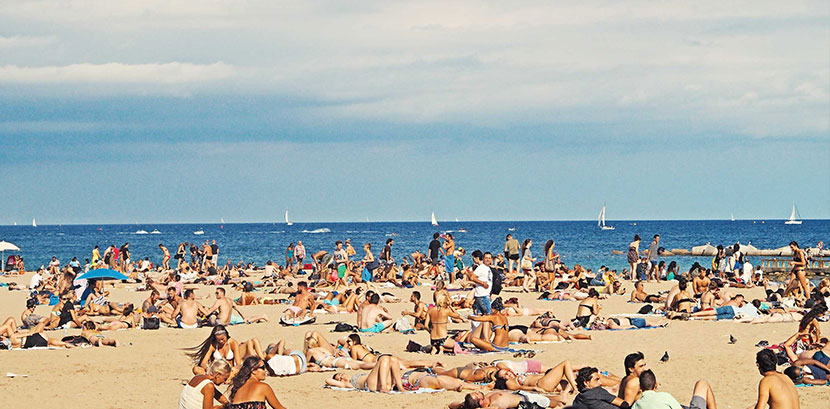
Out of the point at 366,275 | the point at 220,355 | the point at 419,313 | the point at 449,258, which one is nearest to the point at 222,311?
the point at 419,313

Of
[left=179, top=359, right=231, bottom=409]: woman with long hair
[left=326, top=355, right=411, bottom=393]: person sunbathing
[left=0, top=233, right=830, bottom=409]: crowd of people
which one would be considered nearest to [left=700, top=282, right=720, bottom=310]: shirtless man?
[left=0, top=233, right=830, bottom=409]: crowd of people

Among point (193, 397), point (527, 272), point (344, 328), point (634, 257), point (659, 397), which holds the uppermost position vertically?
point (634, 257)

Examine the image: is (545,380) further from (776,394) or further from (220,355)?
(220,355)

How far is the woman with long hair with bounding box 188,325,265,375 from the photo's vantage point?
11.1m

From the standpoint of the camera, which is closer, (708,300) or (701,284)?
(708,300)

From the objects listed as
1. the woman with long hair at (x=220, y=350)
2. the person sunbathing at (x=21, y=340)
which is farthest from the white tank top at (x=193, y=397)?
the person sunbathing at (x=21, y=340)

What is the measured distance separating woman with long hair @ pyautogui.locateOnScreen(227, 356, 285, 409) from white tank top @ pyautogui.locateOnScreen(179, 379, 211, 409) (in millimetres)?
294

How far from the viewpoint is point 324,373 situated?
12.5 metres

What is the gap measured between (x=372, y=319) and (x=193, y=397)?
28.2 feet

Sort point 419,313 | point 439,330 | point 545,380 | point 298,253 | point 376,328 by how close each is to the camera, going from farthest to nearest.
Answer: point 298,253 → point 419,313 → point 376,328 → point 439,330 → point 545,380

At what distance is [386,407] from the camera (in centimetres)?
1023

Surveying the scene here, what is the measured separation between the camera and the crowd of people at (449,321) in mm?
9000

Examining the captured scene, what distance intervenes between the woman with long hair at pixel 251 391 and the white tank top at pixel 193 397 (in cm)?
29

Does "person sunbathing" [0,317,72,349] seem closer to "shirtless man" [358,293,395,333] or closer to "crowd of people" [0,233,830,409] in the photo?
"crowd of people" [0,233,830,409]
